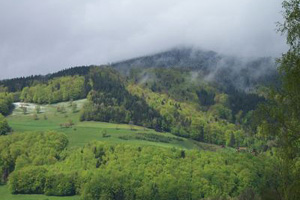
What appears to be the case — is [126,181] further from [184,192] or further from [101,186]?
[184,192]

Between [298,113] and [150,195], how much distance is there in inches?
6376

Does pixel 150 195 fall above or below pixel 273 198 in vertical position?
below

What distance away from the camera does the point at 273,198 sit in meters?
77.9

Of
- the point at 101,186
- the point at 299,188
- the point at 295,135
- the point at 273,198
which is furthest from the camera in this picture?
the point at 101,186

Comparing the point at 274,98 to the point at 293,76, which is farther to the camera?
the point at 274,98

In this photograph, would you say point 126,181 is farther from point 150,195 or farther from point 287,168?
point 287,168

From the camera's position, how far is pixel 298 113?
3666 cm

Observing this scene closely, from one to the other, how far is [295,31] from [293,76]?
391 centimetres

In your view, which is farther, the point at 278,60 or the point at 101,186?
the point at 101,186

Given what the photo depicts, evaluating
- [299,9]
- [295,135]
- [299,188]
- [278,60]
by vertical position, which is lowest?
[299,188]

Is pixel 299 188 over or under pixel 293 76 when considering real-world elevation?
under

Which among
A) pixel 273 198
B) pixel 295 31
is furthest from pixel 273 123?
pixel 273 198

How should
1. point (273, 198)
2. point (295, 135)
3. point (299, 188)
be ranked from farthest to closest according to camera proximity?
1. point (273, 198)
2. point (295, 135)
3. point (299, 188)

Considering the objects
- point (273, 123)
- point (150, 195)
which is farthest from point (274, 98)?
point (150, 195)
